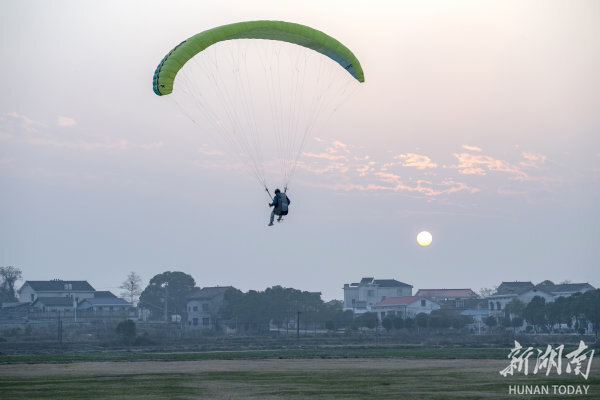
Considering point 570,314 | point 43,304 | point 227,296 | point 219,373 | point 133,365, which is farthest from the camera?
point 43,304

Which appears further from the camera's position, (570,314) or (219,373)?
(570,314)

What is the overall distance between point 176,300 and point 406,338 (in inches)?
3930

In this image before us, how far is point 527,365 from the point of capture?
47.2m

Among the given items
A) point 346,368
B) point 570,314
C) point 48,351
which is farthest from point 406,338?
point 346,368

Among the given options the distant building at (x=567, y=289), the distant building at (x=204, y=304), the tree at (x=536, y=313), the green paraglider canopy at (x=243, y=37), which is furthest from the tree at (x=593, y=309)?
the distant building at (x=204, y=304)

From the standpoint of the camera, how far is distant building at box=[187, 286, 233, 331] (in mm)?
166875

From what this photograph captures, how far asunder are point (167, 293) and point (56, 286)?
23.9 m

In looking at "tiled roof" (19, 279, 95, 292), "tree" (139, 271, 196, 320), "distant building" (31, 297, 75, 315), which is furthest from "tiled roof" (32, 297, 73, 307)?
"tree" (139, 271, 196, 320)

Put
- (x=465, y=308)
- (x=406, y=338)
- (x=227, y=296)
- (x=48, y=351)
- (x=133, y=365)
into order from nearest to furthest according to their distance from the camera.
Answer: (x=133, y=365) < (x=48, y=351) < (x=406, y=338) < (x=227, y=296) < (x=465, y=308)

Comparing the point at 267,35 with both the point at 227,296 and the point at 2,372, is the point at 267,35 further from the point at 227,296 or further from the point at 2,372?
the point at 227,296

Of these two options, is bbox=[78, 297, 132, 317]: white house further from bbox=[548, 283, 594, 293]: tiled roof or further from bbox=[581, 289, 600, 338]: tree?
bbox=[581, 289, 600, 338]: tree

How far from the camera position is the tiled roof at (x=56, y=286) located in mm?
178750

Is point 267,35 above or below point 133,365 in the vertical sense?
above

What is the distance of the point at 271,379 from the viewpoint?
41750 millimetres
